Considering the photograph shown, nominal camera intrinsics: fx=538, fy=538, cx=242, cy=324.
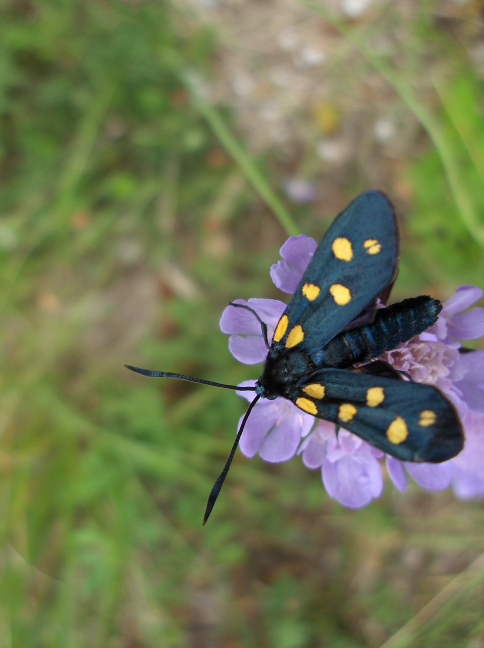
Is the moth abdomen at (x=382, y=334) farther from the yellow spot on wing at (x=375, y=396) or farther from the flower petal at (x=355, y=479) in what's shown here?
the flower petal at (x=355, y=479)

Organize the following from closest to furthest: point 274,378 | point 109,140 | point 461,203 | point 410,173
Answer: point 274,378, point 461,203, point 410,173, point 109,140

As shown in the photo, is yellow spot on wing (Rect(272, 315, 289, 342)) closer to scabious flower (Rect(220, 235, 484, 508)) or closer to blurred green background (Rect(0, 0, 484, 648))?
scabious flower (Rect(220, 235, 484, 508))

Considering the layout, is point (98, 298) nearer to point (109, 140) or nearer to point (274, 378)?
point (109, 140)

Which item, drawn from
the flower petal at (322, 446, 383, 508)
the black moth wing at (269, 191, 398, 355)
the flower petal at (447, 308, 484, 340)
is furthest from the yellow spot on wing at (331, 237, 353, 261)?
the flower petal at (322, 446, 383, 508)

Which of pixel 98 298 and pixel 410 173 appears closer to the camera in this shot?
pixel 410 173

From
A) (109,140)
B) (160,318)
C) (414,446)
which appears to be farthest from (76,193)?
(414,446)

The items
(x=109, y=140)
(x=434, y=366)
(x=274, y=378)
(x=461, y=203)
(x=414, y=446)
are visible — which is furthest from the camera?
(x=109, y=140)

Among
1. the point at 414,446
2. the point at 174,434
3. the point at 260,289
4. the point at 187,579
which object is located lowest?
the point at 187,579

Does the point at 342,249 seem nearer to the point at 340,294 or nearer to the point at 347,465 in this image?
the point at 340,294
